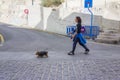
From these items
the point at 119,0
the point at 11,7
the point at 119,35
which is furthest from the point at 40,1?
the point at 119,35

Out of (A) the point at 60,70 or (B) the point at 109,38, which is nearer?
(A) the point at 60,70

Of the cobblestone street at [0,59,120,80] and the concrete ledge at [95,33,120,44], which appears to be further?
the concrete ledge at [95,33,120,44]

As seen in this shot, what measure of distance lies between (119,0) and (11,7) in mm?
25372

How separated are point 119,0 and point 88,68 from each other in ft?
64.9

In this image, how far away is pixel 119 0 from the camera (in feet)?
94.4

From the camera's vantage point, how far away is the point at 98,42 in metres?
21.2

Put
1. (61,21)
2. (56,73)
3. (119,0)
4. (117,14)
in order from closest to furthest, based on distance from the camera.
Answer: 1. (56,73)
2. (117,14)
3. (119,0)
4. (61,21)

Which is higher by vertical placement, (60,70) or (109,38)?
(109,38)

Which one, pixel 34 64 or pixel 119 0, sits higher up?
pixel 119 0

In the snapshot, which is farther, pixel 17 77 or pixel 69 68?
pixel 69 68

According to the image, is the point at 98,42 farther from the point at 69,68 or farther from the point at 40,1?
the point at 40,1

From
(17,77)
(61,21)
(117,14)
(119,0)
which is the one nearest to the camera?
(17,77)

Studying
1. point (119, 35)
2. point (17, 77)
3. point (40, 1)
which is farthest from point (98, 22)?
point (40, 1)

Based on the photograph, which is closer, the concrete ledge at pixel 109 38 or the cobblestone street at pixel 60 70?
the cobblestone street at pixel 60 70
